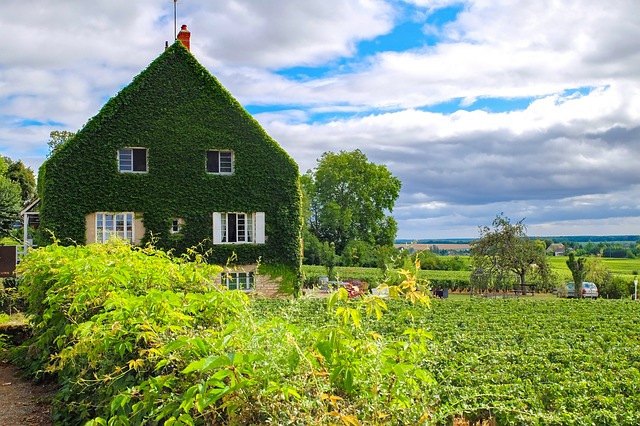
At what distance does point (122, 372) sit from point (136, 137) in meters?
20.5

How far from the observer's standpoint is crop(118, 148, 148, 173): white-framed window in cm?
2295

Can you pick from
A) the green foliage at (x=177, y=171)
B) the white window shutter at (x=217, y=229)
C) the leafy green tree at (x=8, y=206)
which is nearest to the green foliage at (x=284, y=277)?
the green foliage at (x=177, y=171)

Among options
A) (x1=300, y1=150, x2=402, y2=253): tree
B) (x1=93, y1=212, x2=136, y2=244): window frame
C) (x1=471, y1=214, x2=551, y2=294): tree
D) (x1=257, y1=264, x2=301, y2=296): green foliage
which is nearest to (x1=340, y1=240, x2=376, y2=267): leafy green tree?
(x1=300, y1=150, x2=402, y2=253): tree

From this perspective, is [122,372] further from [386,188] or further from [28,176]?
[28,176]

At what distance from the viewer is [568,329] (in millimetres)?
13969

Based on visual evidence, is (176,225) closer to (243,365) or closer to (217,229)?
(217,229)

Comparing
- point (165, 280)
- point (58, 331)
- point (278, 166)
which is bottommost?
point (58, 331)

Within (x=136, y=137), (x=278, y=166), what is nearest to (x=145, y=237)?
(x=136, y=137)

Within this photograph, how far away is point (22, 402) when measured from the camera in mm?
7730

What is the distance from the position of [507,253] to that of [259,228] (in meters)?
17.6

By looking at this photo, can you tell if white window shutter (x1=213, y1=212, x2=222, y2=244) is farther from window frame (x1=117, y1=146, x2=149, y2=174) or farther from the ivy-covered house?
window frame (x1=117, y1=146, x2=149, y2=174)

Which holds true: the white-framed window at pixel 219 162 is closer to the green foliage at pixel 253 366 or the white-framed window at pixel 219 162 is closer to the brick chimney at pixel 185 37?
the brick chimney at pixel 185 37

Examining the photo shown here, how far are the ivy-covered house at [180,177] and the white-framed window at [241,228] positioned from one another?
4 centimetres

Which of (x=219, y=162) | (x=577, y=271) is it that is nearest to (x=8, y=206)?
(x=219, y=162)
